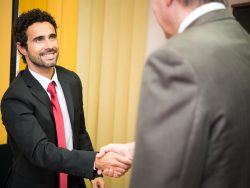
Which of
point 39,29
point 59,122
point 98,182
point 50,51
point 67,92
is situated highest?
point 39,29

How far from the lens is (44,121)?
1733mm

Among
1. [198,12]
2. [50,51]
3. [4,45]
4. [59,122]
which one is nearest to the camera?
[198,12]

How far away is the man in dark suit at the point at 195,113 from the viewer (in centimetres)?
71

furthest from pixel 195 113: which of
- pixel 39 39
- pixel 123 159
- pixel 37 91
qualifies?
pixel 39 39

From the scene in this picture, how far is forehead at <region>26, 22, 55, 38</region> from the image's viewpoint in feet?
6.61

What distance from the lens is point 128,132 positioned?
3018 millimetres

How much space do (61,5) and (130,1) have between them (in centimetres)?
62

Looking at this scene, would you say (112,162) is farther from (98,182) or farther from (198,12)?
(198,12)

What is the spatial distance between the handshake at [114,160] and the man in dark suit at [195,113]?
85 cm

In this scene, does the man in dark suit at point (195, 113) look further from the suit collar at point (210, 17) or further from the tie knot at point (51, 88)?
the tie knot at point (51, 88)

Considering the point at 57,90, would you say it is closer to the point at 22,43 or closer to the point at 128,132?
the point at 22,43

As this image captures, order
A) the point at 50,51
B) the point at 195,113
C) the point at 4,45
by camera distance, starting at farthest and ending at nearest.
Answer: the point at 4,45 < the point at 50,51 < the point at 195,113

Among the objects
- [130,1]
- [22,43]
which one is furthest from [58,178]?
[130,1]

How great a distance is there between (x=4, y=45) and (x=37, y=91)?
0.92 m
